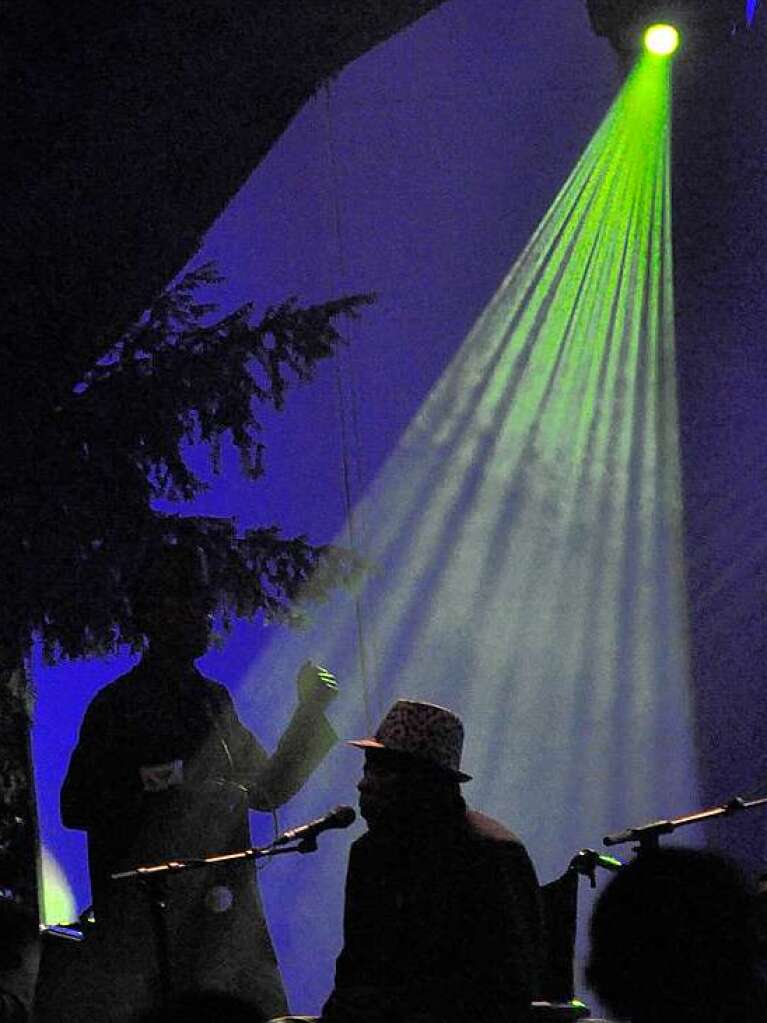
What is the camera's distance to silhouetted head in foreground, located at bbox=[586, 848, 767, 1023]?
1.66 m

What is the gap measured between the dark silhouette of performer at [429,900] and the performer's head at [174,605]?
699 millimetres

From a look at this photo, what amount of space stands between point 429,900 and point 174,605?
46.6 inches

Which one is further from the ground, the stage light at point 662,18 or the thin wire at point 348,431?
the stage light at point 662,18

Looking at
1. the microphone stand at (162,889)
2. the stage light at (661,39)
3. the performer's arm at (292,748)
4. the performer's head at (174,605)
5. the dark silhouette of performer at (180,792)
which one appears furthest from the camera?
the stage light at (661,39)

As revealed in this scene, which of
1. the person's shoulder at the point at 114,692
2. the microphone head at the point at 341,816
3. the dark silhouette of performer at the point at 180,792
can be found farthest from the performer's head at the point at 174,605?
the microphone head at the point at 341,816

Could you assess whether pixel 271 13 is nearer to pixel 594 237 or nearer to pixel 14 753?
pixel 594 237

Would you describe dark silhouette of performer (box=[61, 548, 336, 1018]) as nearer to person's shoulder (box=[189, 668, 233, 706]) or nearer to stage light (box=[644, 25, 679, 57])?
person's shoulder (box=[189, 668, 233, 706])

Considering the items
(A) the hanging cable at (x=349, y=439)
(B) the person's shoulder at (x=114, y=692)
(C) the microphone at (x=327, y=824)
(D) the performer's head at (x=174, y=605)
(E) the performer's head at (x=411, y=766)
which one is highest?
(A) the hanging cable at (x=349, y=439)

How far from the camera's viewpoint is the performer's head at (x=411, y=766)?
12.1 feet

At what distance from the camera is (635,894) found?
1.68 meters

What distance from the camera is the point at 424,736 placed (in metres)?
3.73

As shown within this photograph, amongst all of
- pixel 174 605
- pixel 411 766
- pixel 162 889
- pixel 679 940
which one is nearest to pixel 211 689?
pixel 174 605

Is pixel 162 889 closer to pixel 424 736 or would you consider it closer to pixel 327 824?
pixel 327 824

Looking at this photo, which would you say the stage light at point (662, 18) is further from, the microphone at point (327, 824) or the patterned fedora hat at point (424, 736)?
the microphone at point (327, 824)
